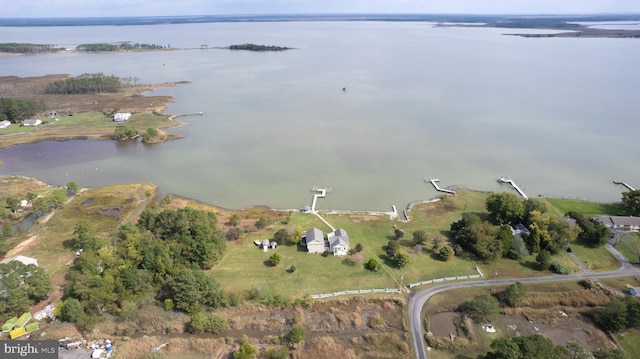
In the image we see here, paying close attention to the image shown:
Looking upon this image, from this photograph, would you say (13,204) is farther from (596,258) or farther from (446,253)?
(596,258)

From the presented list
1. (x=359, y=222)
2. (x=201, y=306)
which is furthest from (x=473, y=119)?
(x=201, y=306)

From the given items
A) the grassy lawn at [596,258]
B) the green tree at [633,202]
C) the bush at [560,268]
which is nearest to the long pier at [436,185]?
the grassy lawn at [596,258]

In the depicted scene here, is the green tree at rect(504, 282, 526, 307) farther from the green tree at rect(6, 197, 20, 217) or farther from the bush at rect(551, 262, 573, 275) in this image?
the green tree at rect(6, 197, 20, 217)

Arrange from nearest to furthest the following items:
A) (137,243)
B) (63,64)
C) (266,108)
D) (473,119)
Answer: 1. (137,243)
2. (473,119)
3. (266,108)
4. (63,64)

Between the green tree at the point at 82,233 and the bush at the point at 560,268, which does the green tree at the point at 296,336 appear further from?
the bush at the point at 560,268

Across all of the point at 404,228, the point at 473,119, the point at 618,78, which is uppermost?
the point at 618,78

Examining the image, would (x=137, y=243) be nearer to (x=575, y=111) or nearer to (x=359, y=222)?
(x=359, y=222)

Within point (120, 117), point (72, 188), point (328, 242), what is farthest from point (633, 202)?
point (120, 117)

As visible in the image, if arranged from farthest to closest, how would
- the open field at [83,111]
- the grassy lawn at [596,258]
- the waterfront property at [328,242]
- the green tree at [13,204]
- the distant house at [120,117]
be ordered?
the distant house at [120,117] < the open field at [83,111] < the green tree at [13,204] < the waterfront property at [328,242] < the grassy lawn at [596,258]
